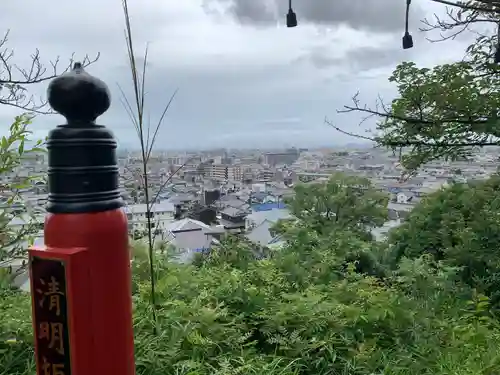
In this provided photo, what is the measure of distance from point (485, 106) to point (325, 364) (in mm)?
2653

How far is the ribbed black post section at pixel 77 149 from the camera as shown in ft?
2.59

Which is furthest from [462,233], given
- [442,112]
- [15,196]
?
[15,196]

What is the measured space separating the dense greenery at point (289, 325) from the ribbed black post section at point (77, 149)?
1.05 m

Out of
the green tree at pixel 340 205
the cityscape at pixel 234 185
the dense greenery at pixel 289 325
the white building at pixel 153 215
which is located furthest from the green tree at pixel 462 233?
the white building at pixel 153 215

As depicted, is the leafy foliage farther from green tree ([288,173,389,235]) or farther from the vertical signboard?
the vertical signboard

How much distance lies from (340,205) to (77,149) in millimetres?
4002

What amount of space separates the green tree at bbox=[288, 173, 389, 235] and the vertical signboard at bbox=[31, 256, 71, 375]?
12.5 ft

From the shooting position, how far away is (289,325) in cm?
205

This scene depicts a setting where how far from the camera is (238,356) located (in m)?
1.82

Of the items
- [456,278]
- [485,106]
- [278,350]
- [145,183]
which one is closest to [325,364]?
[278,350]

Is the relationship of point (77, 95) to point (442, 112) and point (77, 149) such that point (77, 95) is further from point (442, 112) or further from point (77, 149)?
point (442, 112)

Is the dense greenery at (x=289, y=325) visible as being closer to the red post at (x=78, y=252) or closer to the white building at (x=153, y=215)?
the white building at (x=153, y=215)

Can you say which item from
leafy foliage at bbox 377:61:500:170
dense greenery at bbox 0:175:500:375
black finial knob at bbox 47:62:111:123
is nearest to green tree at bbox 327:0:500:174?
leafy foliage at bbox 377:61:500:170

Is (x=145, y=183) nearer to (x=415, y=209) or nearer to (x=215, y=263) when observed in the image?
(x=215, y=263)
